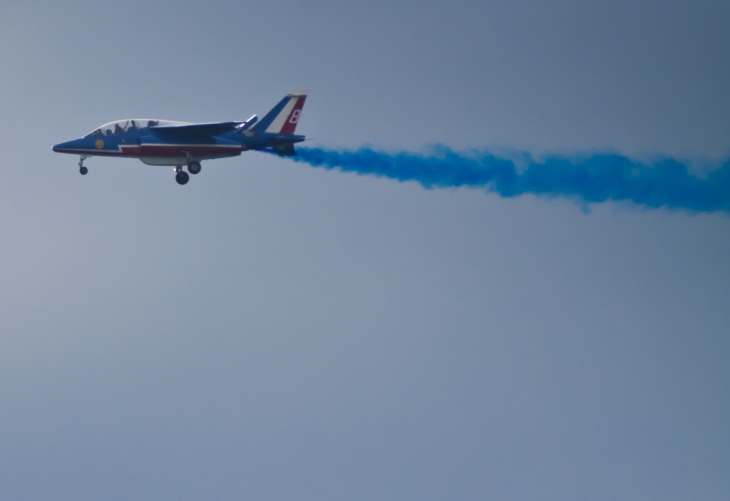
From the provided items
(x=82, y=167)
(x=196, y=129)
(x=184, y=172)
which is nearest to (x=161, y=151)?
(x=184, y=172)

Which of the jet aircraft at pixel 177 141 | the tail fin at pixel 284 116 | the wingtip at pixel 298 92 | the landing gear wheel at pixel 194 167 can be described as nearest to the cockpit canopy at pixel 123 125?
the jet aircraft at pixel 177 141

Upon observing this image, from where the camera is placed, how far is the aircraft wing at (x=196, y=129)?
5106cm

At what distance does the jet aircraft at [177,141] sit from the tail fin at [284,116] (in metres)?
0.06

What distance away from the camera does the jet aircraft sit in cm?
5156

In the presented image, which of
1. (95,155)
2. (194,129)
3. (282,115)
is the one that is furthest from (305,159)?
(95,155)

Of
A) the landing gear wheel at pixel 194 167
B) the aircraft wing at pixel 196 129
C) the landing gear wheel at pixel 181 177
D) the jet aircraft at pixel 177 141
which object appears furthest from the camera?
the landing gear wheel at pixel 181 177

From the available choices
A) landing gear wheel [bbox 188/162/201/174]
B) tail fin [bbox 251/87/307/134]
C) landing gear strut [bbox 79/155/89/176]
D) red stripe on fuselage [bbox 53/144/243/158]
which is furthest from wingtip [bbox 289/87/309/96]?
landing gear strut [bbox 79/155/89/176]

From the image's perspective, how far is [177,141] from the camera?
5178 cm

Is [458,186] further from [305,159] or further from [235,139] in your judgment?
[235,139]

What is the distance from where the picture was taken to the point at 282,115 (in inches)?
2098

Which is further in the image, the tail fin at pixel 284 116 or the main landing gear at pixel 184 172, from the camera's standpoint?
the tail fin at pixel 284 116

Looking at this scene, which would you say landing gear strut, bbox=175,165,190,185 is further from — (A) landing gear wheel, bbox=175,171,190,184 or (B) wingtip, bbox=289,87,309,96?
(B) wingtip, bbox=289,87,309,96

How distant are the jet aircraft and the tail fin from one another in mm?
57

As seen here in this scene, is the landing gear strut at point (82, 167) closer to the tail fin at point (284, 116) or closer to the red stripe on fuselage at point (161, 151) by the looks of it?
the red stripe on fuselage at point (161, 151)
